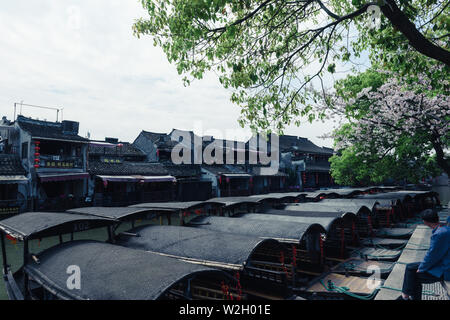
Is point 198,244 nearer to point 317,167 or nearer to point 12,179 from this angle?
point 12,179

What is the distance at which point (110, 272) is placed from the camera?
4.09 meters

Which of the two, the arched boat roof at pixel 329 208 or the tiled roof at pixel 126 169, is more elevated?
the tiled roof at pixel 126 169

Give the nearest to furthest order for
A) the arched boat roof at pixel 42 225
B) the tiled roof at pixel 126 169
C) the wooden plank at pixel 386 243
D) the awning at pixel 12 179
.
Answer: the arched boat roof at pixel 42 225
the wooden plank at pixel 386 243
the awning at pixel 12 179
the tiled roof at pixel 126 169

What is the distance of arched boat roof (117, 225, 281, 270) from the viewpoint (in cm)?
587

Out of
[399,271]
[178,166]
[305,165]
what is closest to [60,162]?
[178,166]

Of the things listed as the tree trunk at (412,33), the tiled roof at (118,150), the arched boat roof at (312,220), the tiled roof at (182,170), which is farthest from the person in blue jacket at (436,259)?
the tiled roof at (118,150)

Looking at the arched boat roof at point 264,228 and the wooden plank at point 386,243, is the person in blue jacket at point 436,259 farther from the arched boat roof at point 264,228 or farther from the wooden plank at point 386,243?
the wooden plank at point 386,243

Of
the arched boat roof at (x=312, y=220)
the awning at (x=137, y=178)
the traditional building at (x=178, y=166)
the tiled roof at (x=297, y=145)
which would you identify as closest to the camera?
the arched boat roof at (x=312, y=220)

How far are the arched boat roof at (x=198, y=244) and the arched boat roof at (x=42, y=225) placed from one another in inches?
47.8

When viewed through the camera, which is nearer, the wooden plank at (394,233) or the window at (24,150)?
the wooden plank at (394,233)

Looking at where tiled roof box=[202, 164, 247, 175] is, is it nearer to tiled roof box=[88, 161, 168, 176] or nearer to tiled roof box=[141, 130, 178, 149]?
tiled roof box=[141, 130, 178, 149]

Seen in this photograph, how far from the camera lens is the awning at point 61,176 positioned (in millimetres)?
18219

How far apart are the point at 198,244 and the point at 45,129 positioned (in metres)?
20.1
